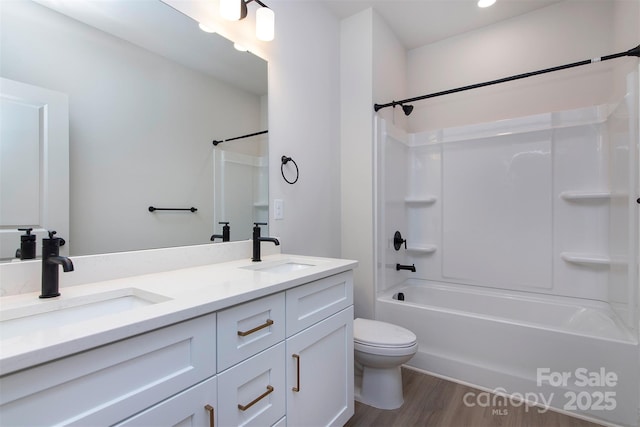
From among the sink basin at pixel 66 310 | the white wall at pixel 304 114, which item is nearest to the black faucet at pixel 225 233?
the white wall at pixel 304 114

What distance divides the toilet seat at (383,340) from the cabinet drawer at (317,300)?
0.35m

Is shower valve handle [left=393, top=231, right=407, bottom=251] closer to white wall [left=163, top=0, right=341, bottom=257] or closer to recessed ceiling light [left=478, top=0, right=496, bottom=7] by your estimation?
white wall [left=163, top=0, right=341, bottom=257]

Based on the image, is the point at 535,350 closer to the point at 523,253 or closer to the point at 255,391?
the point at 523,253

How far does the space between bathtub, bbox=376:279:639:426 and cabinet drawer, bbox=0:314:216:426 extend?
175 centimetres

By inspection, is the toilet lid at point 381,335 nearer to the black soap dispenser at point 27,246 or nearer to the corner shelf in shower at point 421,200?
the corner shelf in shower at point 421,200

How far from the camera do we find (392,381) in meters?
1.80

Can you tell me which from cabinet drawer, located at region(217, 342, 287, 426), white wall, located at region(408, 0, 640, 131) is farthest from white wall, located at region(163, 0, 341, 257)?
white wall, located at region(408, 0, 640, 131)

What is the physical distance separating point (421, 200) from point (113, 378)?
8.43 feet

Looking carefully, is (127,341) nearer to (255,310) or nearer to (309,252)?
(255,310)

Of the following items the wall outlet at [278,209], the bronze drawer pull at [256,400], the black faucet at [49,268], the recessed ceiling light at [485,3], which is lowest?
the bronze drawer pull at [256,400]

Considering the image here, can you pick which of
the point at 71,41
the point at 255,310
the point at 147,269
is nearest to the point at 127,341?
the point at 255,310

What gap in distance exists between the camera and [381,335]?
1.79m

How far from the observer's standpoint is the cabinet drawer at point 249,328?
2.93 ft

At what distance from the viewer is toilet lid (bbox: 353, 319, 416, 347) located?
1699 millimetres
